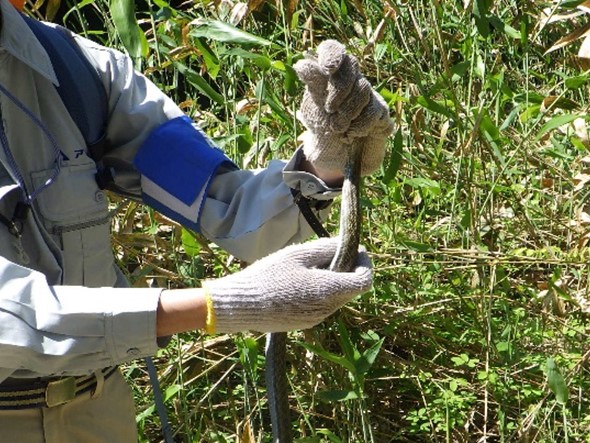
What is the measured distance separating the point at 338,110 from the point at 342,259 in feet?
0.85

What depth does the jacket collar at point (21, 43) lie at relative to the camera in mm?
1806

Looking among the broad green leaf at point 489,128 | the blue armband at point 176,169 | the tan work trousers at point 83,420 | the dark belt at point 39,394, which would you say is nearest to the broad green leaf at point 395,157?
the broad green leaf at point 489,128

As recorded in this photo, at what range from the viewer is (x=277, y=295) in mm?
1590

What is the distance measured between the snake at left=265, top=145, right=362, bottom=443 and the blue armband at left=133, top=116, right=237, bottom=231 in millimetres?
266

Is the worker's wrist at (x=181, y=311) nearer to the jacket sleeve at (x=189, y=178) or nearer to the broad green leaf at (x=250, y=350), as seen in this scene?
the jacket sleeve at (x=189, y=178)

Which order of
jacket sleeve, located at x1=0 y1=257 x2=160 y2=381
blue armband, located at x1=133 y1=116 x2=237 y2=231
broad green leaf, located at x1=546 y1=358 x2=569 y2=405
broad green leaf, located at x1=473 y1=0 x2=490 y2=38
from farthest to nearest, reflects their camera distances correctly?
broad green leaf, located at x1=473 y1=0 x2=490 y2=38 < broad green leaf, located at x1=546 y1=358 x2=569 y2=405 < blue armband, located at x1=133 y1=116 x2=237 y2=231 < jacket sleeve, located at x1=0 y1=257 x2=160 y2=381

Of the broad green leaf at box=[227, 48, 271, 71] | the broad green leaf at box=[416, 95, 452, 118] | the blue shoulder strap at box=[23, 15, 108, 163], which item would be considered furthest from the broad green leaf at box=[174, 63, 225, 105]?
the blue shoulder strap at box=[23, 15, 108, 163]

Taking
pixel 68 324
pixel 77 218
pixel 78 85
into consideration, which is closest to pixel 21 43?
pixel 78 85

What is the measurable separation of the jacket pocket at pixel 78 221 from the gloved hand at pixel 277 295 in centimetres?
37

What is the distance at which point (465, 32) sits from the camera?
3086 millimetres

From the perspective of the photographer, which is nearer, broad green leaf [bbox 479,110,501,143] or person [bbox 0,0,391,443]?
person [bbox 0,0,391,443]

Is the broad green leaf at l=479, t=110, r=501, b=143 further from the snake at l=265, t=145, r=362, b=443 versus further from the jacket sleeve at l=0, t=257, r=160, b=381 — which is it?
the jacket sleeve at l=0, t=257, r=160, b=381

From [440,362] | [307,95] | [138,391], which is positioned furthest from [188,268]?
[307,95]

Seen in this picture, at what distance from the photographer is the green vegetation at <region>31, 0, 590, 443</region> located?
260cm
